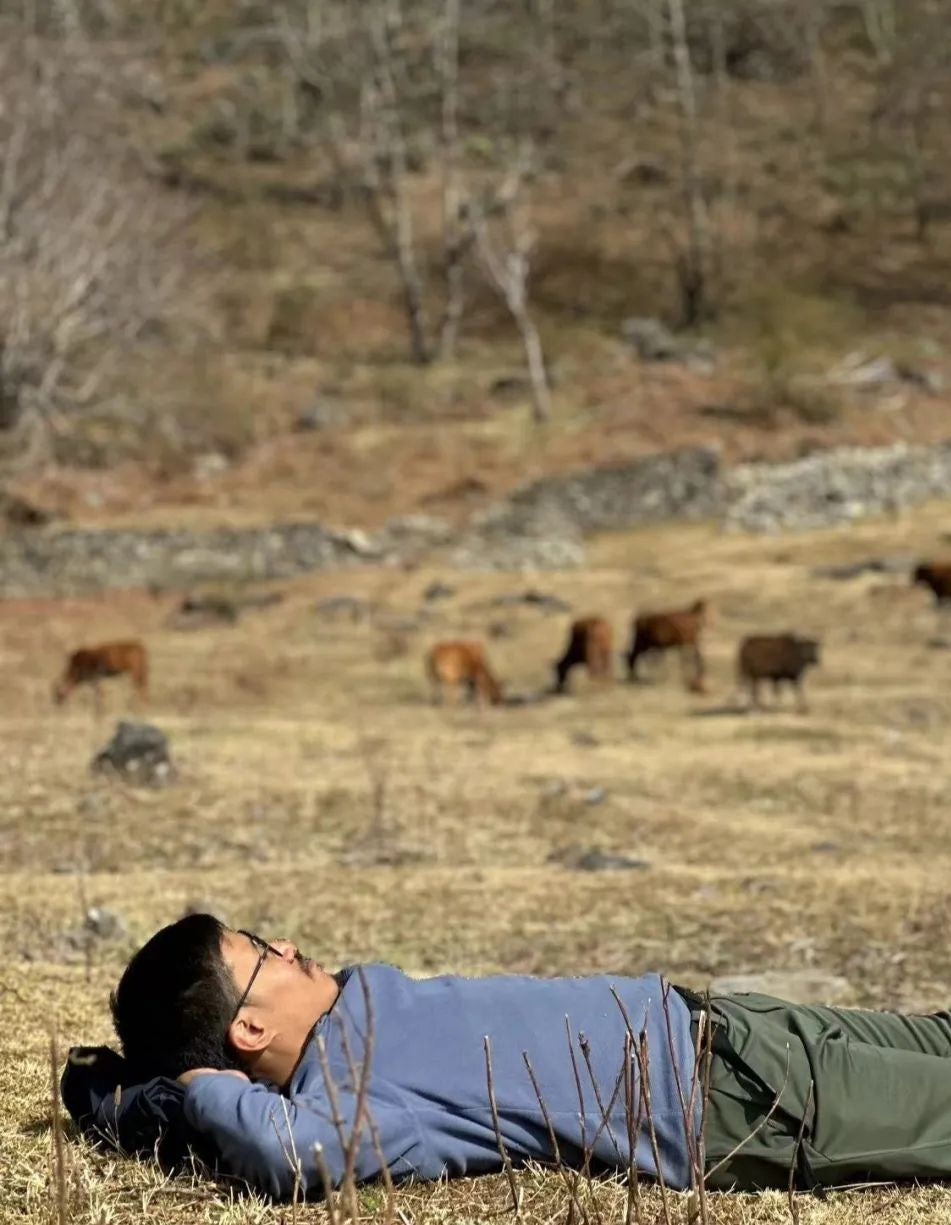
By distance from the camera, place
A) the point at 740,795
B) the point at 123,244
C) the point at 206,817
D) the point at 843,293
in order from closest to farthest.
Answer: the point at 206,817 < the point at 740,795 < the point at 123,244 < the point at 843,293

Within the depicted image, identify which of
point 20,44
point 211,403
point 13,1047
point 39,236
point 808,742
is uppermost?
point 20,44

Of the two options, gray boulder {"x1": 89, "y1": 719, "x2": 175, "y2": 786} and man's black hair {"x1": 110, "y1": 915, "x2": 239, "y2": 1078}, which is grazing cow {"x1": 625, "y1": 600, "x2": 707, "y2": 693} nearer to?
gray boulder {"x1": 89, "y1": 719, "x2": 175, "y2": 786}

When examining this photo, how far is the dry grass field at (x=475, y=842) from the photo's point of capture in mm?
4594

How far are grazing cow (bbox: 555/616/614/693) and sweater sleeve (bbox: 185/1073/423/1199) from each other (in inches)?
568

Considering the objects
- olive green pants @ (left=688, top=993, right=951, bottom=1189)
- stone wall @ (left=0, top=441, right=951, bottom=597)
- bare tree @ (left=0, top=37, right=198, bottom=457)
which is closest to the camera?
olive green pants @ (left=688, top=993, right=951, bottom=1189)

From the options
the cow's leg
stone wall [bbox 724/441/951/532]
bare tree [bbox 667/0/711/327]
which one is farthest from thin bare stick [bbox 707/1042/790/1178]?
bare tree [bbox 667/0/711/327]

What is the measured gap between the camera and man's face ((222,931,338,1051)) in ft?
11.9

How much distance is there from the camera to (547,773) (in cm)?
1181

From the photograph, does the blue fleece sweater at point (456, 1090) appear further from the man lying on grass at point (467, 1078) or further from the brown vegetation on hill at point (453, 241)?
the brown vegetation on hill at point (453, 241)

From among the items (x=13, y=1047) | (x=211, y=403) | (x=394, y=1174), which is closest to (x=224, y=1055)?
(x=394, y=1174)

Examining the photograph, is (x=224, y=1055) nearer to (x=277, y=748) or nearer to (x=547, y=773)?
(x=547, y=773)

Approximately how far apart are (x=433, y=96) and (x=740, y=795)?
5308 cm

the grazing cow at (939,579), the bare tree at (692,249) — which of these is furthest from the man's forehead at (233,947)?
the bare tree at (692,249)

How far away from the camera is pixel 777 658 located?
1583 centimetres
